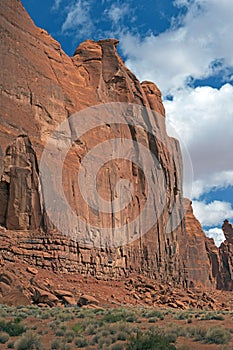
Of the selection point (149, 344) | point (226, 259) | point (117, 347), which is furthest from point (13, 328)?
point (226, 259)

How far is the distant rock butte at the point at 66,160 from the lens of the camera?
34.8 m

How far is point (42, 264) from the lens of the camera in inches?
1356

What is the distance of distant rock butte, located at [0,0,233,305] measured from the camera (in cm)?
3478

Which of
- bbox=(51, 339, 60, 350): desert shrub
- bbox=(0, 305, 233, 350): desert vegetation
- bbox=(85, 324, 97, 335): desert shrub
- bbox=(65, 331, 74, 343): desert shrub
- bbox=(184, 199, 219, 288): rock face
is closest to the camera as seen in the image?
bbox=(0, 305, 233, 350): desert vegetation

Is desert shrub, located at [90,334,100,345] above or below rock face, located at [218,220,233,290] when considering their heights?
below

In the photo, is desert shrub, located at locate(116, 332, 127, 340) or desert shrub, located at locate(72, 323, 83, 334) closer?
desert shrub, located at locate(116, 332, 127, 340)

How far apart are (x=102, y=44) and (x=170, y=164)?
1891 cm

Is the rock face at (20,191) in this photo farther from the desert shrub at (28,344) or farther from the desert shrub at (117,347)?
the desert shrub at (117,347)

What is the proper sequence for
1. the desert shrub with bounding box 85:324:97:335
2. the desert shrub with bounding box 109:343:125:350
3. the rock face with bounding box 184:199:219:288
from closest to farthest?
the desert shrub with bounding box 109:343:125:350, the desert shrub with bounding box 85:324:97:335, the rock face with bounding box 184:199:219:288

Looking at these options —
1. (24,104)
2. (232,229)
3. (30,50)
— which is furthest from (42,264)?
(232,229)

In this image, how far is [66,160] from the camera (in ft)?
131

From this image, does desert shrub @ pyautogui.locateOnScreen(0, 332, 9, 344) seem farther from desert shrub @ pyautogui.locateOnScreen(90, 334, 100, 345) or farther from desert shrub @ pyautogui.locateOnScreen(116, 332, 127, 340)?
desert shrub @ pyautogui.locateOnScreen(116, 332, 127, 340)

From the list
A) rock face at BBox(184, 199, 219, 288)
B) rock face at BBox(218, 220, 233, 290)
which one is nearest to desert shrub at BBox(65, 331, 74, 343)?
rock face at BBox(184, 199, 219, 288)

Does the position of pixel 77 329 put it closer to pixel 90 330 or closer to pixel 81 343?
pixel 90 330
